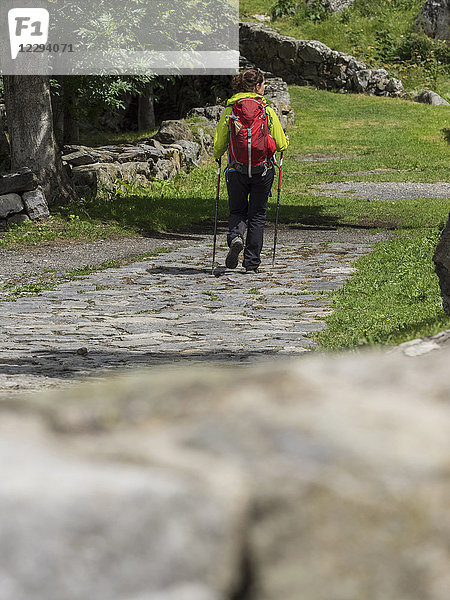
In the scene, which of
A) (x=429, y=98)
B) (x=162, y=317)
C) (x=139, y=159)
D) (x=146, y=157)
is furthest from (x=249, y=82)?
(x=429, y=98)

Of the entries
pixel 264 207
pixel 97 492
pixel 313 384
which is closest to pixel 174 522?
pixel 97 492

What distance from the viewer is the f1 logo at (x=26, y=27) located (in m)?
14.0

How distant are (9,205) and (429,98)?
26889 millimetres

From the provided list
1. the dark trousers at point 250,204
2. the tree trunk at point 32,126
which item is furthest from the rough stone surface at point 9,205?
the dark trousers at point 250,204

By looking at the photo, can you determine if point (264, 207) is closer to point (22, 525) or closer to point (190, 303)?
point (190, 303)

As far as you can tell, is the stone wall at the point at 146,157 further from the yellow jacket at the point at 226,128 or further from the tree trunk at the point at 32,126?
the yellow jacket at the point at 226,128

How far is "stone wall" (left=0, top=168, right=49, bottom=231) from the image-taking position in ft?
45.0

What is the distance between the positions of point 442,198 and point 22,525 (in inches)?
731

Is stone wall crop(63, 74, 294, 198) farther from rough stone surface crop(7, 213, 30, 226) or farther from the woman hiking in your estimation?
the woman hiking

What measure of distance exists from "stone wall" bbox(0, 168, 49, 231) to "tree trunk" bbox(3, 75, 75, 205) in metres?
0.67

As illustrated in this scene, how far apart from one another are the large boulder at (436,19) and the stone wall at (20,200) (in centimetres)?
3465

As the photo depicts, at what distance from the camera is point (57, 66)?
55.6ft

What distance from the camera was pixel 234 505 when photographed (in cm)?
129

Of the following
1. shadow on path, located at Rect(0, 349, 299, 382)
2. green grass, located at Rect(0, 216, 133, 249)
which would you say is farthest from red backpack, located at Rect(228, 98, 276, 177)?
green grass, located at Rect(0, 216, 133, 249)
